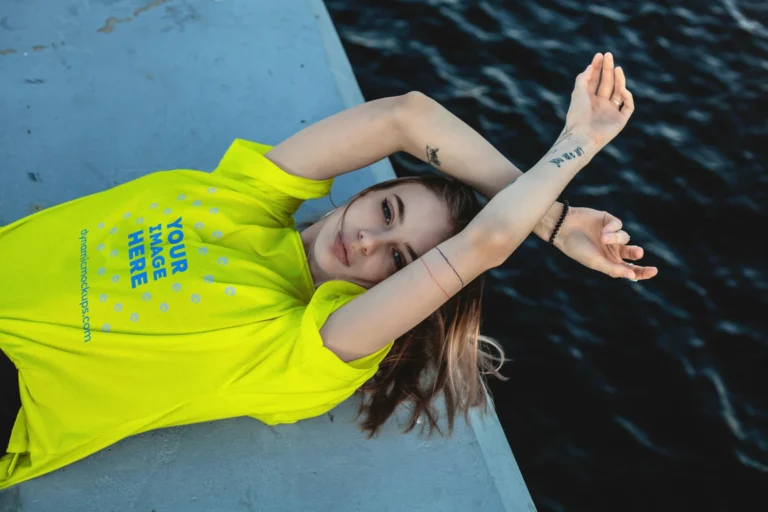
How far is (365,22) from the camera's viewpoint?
6078mm

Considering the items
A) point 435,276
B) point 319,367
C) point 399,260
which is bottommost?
point 319,367

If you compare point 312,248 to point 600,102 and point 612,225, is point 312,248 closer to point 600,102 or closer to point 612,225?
point 612,225

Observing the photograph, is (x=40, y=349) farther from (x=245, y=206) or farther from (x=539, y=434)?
A: (x=539, y=434)

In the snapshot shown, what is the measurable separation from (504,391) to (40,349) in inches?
101

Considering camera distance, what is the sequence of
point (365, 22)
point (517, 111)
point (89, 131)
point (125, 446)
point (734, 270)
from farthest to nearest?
point (365, 22) → point (517, 111) → point (734, 270) → point (89, 131) → point (125, 446)

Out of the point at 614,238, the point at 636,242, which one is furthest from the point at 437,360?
the point at 636,242

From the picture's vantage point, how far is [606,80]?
9.75 feet

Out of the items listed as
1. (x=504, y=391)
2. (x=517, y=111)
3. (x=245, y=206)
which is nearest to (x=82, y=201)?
(x=245, y=206)

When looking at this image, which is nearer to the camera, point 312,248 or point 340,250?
point 340,250

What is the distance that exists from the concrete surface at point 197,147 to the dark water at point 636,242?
119 centimetres

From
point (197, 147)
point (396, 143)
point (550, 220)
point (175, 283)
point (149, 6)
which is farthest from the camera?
point (149, 6)

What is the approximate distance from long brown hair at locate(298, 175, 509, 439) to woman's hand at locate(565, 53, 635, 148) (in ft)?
1.63

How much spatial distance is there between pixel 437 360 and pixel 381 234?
0.59 m

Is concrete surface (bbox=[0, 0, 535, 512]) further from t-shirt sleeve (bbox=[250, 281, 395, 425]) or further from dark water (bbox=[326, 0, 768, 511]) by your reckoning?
dark water (bbox=[326, 0, 768, 511])
